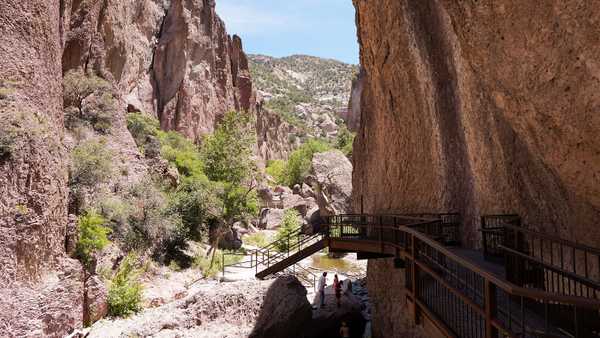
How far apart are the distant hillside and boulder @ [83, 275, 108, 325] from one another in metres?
97.0

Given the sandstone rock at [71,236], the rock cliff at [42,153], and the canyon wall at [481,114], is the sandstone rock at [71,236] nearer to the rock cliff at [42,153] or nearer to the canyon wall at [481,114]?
the rock cliff at [42,153]

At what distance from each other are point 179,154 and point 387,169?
1081 inches

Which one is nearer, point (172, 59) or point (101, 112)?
point (101, 112)

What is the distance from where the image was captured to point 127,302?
55.4 feet

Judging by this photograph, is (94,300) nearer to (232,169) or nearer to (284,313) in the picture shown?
(284,313)

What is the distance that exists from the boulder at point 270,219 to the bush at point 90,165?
88.3 feet

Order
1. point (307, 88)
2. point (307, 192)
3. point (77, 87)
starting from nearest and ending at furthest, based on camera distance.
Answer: point (77, 87) → point (307, 192) → point (307, 88)

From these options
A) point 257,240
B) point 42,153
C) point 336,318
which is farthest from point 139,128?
point 336,318

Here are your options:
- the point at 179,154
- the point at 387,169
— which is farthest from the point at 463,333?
the point at 179,154

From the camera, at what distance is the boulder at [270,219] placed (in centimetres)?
4731

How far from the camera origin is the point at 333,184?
41.0m

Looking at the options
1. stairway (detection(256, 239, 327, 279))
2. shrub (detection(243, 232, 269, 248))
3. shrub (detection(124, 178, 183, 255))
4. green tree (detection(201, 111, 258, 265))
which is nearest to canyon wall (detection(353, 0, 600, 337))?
stairway (detection(256, 239, 327, 279))

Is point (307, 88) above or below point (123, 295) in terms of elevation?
above

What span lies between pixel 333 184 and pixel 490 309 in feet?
118
